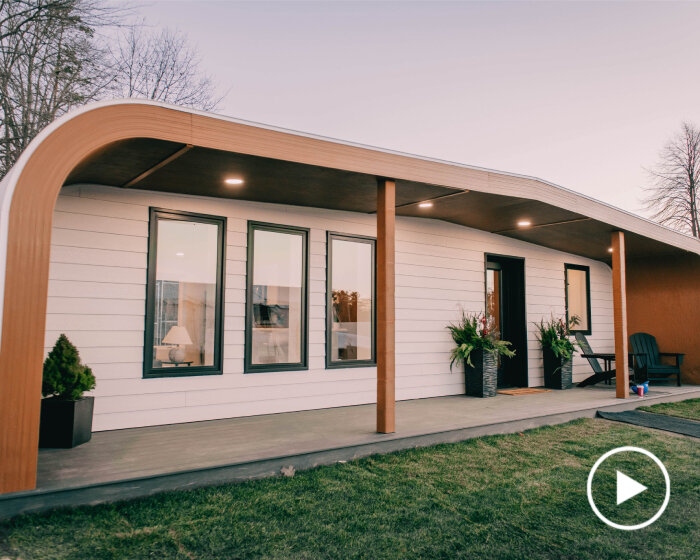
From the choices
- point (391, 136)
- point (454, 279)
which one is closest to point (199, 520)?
point (454, 279)

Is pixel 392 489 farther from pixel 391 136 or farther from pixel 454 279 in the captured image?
pixel 391 136

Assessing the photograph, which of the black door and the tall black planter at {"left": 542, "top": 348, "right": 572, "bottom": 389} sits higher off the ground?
the black door

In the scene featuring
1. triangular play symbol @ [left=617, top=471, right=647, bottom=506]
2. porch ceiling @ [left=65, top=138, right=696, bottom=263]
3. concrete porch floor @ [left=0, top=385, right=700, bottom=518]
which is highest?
porch ceiling @ [left=65, top=138, right=696, bottom=263]

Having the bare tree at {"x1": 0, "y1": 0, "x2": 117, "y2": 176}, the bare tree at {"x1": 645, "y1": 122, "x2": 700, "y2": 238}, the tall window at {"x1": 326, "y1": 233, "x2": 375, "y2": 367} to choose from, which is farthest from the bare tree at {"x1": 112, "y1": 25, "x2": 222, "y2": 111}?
the bare tree at {"x1": 645, "y1": 122, "x2": 700, "y2": 238}

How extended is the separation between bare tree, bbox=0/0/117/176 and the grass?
813 cm

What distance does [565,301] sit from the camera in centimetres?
888

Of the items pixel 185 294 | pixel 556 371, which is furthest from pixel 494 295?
pixel 185 294

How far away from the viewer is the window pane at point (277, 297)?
5609mm

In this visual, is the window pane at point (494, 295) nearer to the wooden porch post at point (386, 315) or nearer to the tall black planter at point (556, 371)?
the tall black planter at point (556, 371)

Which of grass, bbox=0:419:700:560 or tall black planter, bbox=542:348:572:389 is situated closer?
grass, bbox=0:419:700:560

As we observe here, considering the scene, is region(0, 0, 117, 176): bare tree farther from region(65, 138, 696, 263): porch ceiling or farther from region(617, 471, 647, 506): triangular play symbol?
region(617, 471, 647, 506): triangular play symbol

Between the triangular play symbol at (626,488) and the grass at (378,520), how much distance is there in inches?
9.1

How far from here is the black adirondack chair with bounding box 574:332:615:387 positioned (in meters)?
8.42

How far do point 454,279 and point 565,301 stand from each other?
108 inches
